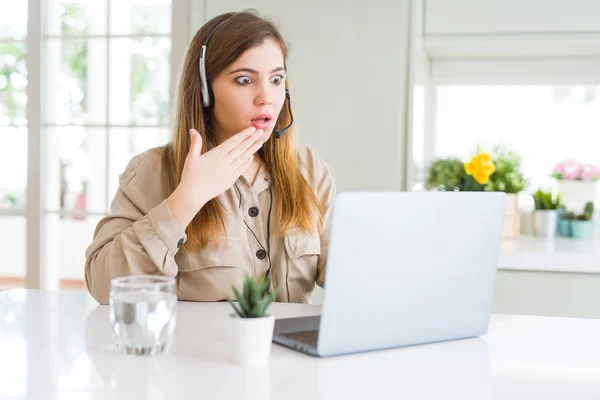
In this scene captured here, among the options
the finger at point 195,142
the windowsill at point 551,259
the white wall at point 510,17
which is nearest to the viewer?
the finger at point 195,142

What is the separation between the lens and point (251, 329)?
3.07ft

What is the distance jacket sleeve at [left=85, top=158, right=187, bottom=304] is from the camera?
4.54 feet

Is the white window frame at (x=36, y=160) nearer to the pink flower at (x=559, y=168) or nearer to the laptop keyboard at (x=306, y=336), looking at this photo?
the pink flower at (x=559, y=168)

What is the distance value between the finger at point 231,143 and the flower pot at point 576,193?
1804 millimetres

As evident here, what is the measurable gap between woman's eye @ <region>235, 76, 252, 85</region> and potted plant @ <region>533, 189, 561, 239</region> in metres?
1.65

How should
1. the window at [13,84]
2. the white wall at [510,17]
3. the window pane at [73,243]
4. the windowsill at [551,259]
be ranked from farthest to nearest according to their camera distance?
the window pane at [73,243]
the window at [13,84]
the white wall at [510,17]
the windowsill at [551,259]

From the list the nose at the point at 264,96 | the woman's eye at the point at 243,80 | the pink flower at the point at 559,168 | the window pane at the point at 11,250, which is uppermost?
the woman's eye at the point at 243,80

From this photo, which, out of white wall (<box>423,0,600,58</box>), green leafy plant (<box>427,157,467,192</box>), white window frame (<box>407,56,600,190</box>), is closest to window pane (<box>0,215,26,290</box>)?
white window frame (<box>407,56,600,190</box>)

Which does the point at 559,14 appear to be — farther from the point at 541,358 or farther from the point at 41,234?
the point at 41,234

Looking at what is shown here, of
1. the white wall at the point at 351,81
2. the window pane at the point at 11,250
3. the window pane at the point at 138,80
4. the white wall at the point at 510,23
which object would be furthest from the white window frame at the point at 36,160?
the window pane at the point at 11,250

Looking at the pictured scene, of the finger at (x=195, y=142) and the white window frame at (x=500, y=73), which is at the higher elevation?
the white window frame at (x=500, y=73)

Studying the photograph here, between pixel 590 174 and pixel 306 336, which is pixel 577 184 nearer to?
pixel 590 174

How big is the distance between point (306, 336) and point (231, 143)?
508 millimetres

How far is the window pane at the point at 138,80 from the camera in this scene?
2930 millimetres
